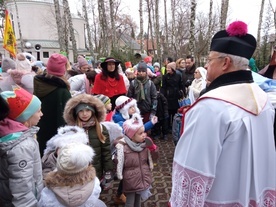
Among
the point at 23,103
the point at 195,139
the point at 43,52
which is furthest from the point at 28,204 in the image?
the point at 43,52

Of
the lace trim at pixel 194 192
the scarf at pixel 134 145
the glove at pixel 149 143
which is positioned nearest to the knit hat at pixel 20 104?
the scarf at pixel 134 145

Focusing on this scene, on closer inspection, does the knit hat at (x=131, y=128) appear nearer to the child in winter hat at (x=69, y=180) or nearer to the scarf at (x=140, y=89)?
the child in winter hat at (x=69, y=180)

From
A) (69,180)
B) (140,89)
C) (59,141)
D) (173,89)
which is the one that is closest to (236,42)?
(69,180)

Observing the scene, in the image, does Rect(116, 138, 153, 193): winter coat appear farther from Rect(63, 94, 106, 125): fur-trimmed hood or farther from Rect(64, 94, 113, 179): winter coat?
Rect(63, 94, 106, 125): fur-trimmed hood

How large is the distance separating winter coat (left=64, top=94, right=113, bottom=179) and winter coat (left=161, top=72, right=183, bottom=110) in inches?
138

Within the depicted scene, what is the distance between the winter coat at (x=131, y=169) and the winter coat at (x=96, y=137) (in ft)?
0.51

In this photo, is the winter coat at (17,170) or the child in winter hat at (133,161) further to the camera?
the child in winter hat at (133,161)

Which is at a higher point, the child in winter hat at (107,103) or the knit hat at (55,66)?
the knit hat at (55,66)

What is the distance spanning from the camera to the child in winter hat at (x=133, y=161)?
3.04m

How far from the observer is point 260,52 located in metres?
16.6

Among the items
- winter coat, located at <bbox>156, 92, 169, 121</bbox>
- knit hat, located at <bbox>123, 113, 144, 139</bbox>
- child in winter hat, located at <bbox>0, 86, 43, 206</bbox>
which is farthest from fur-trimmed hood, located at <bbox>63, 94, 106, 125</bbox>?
winter coat, located at <bbox>156, 92, 169, 121</bbox>

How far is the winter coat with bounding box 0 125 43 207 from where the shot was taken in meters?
1.97

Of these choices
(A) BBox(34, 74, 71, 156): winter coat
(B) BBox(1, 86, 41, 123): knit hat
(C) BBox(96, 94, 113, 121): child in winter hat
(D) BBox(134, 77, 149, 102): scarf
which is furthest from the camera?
(D) BBox(134, 77, 149, 102): scarf

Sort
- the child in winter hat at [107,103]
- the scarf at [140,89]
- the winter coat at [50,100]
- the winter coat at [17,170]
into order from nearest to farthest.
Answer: the winter coat at [17,170]
the winter coat at [50,100]
the child in winter hat at [107,103]
the scarf at [140,89]
